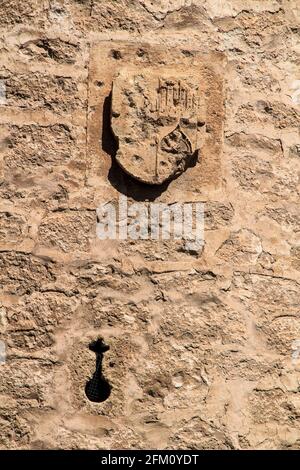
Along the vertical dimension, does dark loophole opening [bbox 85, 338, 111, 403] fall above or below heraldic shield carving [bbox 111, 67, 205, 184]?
below

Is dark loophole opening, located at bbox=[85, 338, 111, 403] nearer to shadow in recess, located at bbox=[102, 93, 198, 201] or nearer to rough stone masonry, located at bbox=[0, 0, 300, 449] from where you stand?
rough stone masonry, located at bbox=[0, 0, 300, 449]

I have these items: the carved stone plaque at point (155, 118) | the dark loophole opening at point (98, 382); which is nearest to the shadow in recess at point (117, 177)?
the carved stone plaque at point (155, 118)

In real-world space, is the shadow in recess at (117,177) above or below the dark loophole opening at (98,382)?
above

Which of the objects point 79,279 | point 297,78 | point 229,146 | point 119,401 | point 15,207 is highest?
point 297,78

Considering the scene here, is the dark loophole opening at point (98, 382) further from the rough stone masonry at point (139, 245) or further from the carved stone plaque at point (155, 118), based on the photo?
the carved stone plaque at point (155, 118)

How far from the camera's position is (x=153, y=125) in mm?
3709

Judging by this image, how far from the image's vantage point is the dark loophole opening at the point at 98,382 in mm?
3648

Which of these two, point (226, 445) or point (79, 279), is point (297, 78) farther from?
point (226, 445)

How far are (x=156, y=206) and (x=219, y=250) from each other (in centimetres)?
36

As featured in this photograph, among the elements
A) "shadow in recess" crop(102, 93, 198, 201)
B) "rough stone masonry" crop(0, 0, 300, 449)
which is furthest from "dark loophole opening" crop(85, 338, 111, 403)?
"shadow in recess" crop(102, 93, 198, 201)

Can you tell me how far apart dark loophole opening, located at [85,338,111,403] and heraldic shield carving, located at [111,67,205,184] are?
781mm

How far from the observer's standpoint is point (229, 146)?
3.88m

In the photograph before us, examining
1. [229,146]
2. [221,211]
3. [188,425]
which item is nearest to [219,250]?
[221,211]

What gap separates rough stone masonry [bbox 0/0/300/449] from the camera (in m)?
3.64
